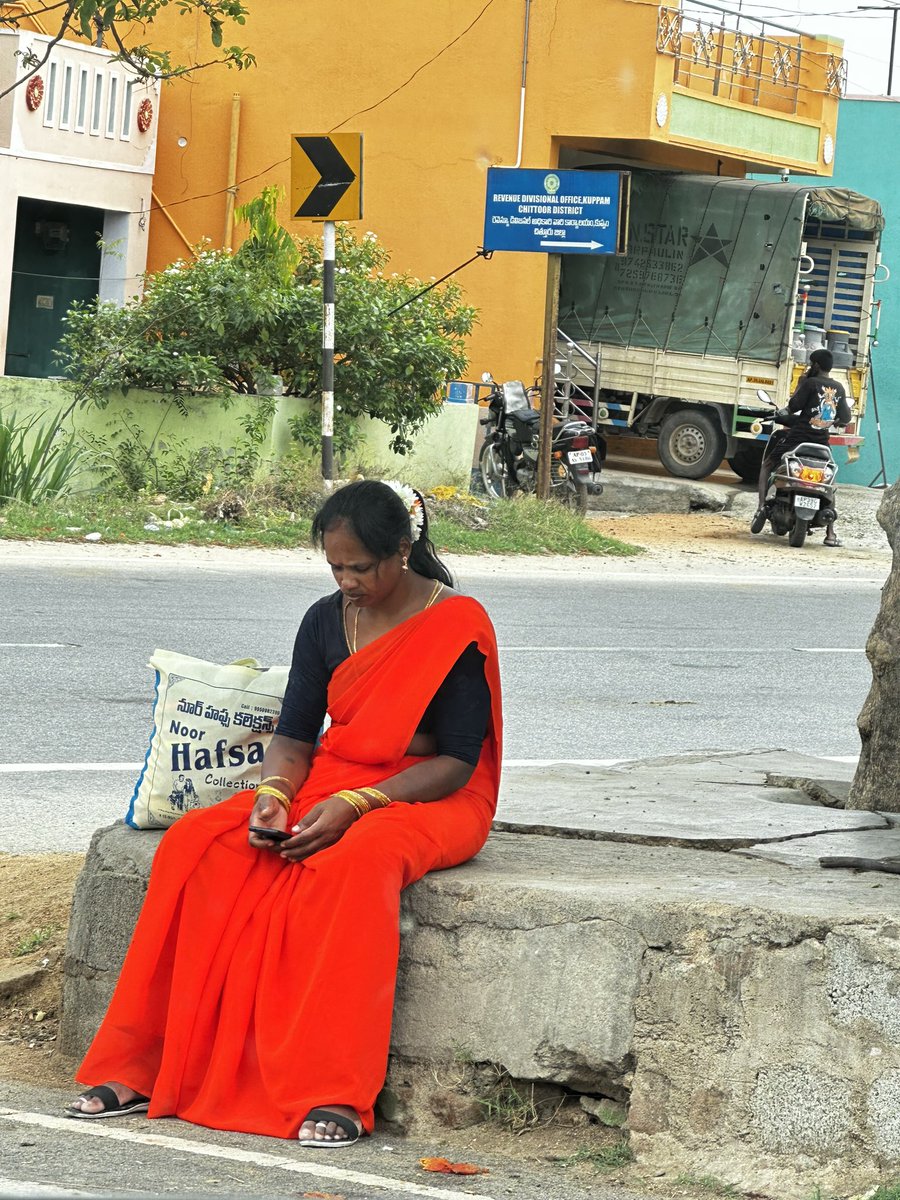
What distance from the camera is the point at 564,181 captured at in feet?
57.6

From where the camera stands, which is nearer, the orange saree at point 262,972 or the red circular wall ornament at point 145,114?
the orange saree at point 262,972

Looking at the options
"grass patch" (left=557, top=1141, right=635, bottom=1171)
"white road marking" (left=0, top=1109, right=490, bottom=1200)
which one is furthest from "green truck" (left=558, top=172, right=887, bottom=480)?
"white road marking" (left=0, top=1109, right=490, bottom=1200)

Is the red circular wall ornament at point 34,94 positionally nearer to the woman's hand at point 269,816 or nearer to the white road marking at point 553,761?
the white road marking at point 553,761

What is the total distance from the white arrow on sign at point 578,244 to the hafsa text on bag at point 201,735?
13.8 metres

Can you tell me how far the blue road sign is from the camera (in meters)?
17.5

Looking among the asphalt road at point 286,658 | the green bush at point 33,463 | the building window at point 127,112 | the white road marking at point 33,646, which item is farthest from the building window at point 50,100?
the white road marking at point 33,646

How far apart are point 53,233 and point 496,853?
2074 cm

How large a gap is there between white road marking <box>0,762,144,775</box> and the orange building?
15656 mm

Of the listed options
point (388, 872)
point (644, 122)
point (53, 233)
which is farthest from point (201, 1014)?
point (53, 233)

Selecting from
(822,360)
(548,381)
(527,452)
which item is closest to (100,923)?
(822,360)

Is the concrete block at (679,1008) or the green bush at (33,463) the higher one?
the green bush at (33,463)

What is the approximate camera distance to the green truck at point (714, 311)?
2153cm

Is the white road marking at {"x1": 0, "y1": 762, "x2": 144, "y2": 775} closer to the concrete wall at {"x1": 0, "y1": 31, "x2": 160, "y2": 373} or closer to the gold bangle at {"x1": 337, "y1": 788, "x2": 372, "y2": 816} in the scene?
the gold bangle at {"x1": 337, "y1": 788, "x2": 372, "y2": 816}

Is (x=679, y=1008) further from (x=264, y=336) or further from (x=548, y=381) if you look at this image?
(x=548, y=381)
